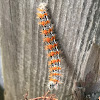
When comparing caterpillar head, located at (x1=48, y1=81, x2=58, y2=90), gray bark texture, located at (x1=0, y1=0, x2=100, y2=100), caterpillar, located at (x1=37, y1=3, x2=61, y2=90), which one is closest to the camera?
gray bark texture, located at (x1=0, y1=0, x2=100, y2=100)

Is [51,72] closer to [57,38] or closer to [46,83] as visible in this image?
[46,83]

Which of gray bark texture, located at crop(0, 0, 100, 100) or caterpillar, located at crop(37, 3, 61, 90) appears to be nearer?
gray bark texture, located at crop(0, 0, 100, 100)

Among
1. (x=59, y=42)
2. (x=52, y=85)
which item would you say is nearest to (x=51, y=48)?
(x=59, y=42)

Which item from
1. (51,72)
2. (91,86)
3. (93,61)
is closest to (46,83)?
(51,72)

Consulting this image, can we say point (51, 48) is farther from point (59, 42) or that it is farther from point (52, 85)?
point (52, 85)

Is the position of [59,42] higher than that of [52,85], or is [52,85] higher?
[59,42]

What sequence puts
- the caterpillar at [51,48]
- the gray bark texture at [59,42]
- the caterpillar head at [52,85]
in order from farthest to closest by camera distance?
the caterpillar head at [52,85] → the caterpillar at [51,48] → the gray bark texture at [59,42]
